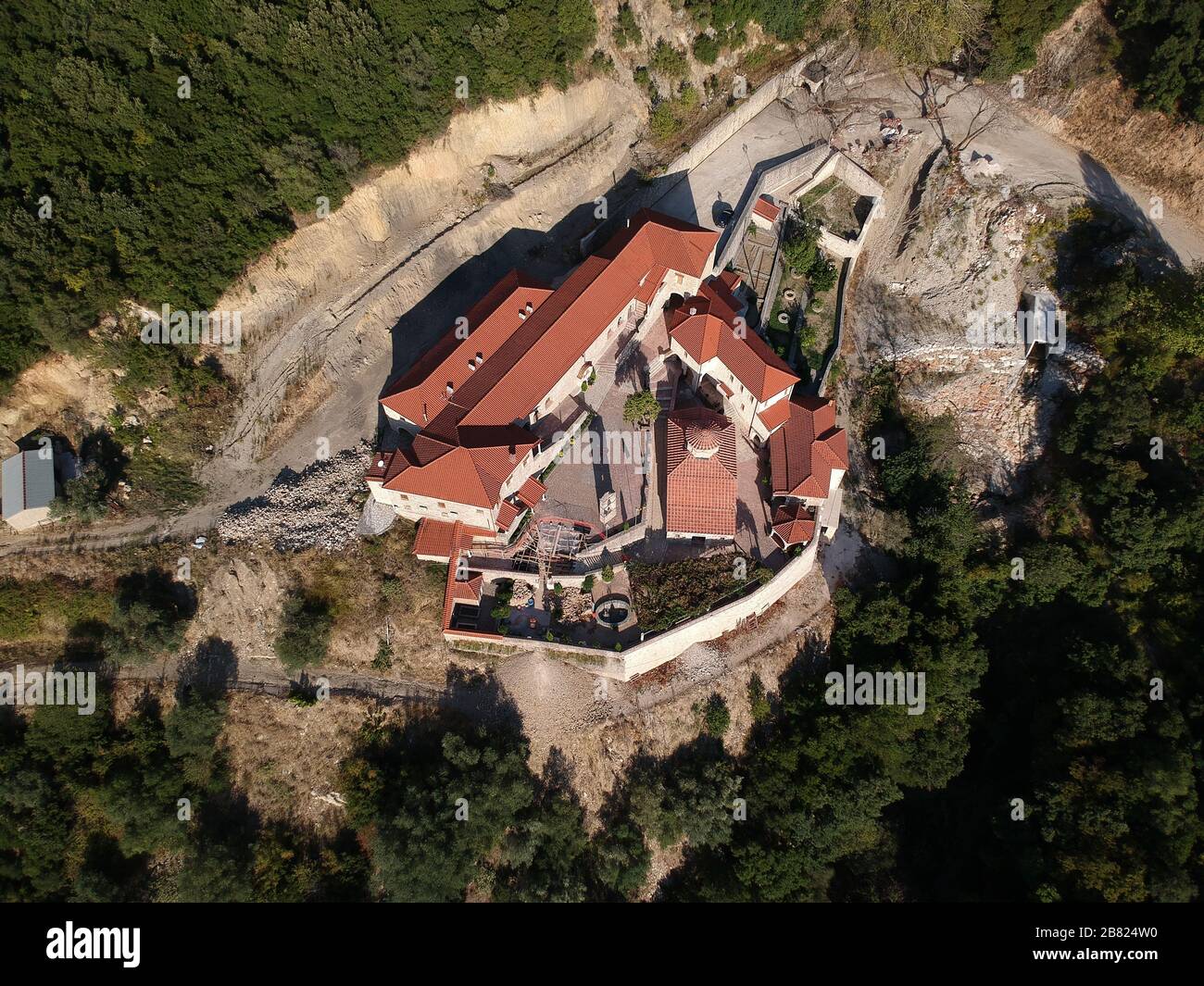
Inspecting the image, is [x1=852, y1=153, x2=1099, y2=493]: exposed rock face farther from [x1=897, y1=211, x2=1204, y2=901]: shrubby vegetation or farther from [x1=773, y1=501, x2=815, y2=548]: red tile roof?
[x1=773, y1=501, x2=815, y2=548]: red tile roof

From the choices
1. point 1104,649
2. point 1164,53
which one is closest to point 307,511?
point 1104,649

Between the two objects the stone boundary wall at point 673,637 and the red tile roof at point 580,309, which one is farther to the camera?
the stone boundary wall at point 673,637

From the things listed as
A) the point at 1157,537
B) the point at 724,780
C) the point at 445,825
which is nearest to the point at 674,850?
the point at 724,780

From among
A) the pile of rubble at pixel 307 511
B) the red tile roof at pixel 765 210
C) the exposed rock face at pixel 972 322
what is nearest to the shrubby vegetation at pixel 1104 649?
the exposed rock face at pixel 972 322

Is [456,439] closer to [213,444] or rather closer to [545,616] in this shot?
[545,616]

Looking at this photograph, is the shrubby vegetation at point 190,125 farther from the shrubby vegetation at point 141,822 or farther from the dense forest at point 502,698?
the shrubby vegetation at point 141,822
